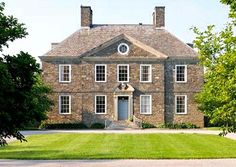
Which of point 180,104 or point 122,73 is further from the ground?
point 122,73

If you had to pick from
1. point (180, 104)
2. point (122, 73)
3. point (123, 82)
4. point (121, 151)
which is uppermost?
point (122, 73)

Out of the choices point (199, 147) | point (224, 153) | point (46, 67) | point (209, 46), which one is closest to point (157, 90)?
point (46, 67)

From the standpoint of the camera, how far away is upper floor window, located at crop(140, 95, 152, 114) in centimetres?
4456

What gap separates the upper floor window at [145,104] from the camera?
4456cm

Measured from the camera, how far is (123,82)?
146 ft

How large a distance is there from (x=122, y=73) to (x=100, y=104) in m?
3.52

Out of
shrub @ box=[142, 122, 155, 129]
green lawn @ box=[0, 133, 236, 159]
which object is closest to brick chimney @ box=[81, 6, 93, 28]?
shrub @ box=[142, 122, 155, 129]

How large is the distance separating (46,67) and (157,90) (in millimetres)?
10490

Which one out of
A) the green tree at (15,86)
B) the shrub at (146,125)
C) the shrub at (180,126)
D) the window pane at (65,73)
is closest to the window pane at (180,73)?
the shrub at (180,126)

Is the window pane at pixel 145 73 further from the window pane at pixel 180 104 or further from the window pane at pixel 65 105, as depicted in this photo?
the window pane at pixel 65 105

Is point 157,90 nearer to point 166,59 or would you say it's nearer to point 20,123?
point 166,59

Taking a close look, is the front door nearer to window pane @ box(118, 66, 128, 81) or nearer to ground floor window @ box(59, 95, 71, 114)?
window pane @ box(118, 66, 128, 81)

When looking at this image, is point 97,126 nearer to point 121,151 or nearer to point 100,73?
point 100,73

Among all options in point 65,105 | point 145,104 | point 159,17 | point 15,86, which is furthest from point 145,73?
point 15,86
